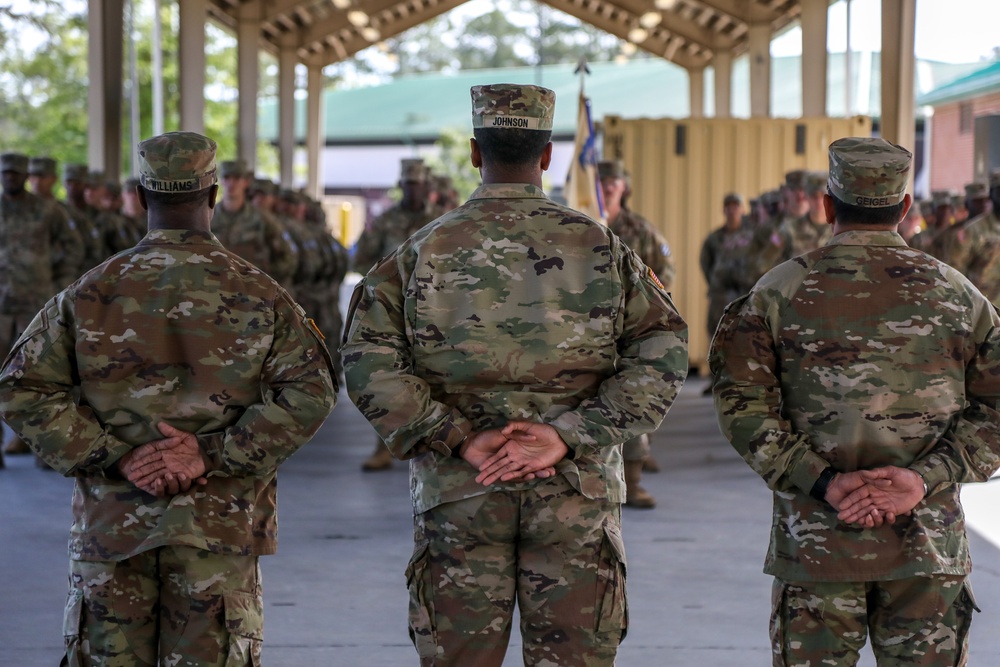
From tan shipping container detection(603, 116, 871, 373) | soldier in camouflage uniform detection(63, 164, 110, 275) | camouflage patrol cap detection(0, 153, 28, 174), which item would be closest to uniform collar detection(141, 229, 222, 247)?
camouflage patrol cap detection(0, 153, 28, 174)

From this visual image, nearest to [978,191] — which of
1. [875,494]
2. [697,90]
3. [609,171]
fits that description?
[609,171]

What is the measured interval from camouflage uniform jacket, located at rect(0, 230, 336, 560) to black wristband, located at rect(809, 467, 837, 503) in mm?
1241

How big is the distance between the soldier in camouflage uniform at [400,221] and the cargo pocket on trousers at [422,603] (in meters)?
5.86

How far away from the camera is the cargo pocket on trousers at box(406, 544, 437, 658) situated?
3178 millimetres

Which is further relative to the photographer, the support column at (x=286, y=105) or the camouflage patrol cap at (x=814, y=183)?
the support column at (x=286, y=105)

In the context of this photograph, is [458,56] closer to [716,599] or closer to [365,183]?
[365,183]

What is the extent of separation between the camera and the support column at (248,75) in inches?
762

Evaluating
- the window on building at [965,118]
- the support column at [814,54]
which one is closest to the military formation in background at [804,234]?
the support column at [814,54]

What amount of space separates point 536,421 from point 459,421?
0.19 meters

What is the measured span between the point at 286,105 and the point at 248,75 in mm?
3252

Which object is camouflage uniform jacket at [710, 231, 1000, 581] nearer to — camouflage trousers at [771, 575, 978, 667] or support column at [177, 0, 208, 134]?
camouflage trousers at [771, 575, 978, 667]

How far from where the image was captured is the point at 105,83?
544 inches

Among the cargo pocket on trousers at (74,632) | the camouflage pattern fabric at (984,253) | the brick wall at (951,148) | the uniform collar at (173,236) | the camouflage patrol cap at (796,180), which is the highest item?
the brick wall at (951,148)

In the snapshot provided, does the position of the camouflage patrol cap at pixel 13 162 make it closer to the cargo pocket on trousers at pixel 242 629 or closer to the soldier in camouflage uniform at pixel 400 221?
the soldier in camouflage uniform at pixel 400 221
